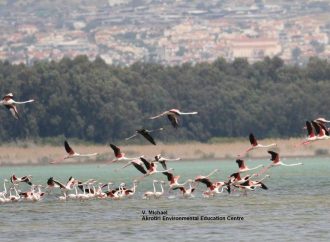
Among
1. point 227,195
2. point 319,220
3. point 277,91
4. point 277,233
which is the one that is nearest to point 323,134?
point 319,220

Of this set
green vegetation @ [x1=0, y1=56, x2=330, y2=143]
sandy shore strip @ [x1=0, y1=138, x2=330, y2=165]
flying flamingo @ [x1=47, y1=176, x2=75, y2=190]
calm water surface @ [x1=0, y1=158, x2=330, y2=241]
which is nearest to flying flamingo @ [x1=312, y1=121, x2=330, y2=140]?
calm water surface @ [x1=0, y1=158, x2=330, y2=241]

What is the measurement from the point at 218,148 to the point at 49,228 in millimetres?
49442

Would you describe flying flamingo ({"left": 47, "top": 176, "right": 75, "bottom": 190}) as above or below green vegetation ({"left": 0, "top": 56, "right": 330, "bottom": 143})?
below

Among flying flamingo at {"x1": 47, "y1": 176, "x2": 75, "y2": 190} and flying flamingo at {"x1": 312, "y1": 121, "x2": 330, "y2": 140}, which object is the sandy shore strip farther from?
flying flamingo at {"x1": 312, "y1": 121, "x2": 330, "y2": 140}

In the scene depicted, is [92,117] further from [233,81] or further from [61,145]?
[233,81]

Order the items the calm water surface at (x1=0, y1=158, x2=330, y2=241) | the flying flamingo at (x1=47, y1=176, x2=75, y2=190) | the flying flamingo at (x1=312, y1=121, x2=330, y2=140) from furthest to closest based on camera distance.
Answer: the flying flamingo at (x1=47, y1=176, x2=75, y2=190), the flying flamingo at (x1=312, y1=121, x2=330, y2=140), the calm water surface at (x1=0, y1=158, x2=330, y2=241)

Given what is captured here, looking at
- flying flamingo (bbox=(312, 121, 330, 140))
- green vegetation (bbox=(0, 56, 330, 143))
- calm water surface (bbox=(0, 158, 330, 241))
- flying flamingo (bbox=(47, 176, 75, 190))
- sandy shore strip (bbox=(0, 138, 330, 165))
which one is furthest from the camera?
green vegetation (bbox=(0, 56, 330, 143))

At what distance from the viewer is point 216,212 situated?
41.8 m

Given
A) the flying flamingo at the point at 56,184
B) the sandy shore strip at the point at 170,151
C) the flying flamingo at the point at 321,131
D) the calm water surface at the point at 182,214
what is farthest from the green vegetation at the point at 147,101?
the flying flamingo at the point at 321,131

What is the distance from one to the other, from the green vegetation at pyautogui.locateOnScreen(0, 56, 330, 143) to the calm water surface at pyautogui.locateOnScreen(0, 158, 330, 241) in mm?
37748

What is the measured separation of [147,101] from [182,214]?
55.5 meters

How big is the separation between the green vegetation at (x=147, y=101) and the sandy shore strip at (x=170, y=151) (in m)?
2.99

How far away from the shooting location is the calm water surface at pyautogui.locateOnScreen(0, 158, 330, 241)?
36.1m

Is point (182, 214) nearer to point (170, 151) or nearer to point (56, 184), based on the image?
point (56, 184)
